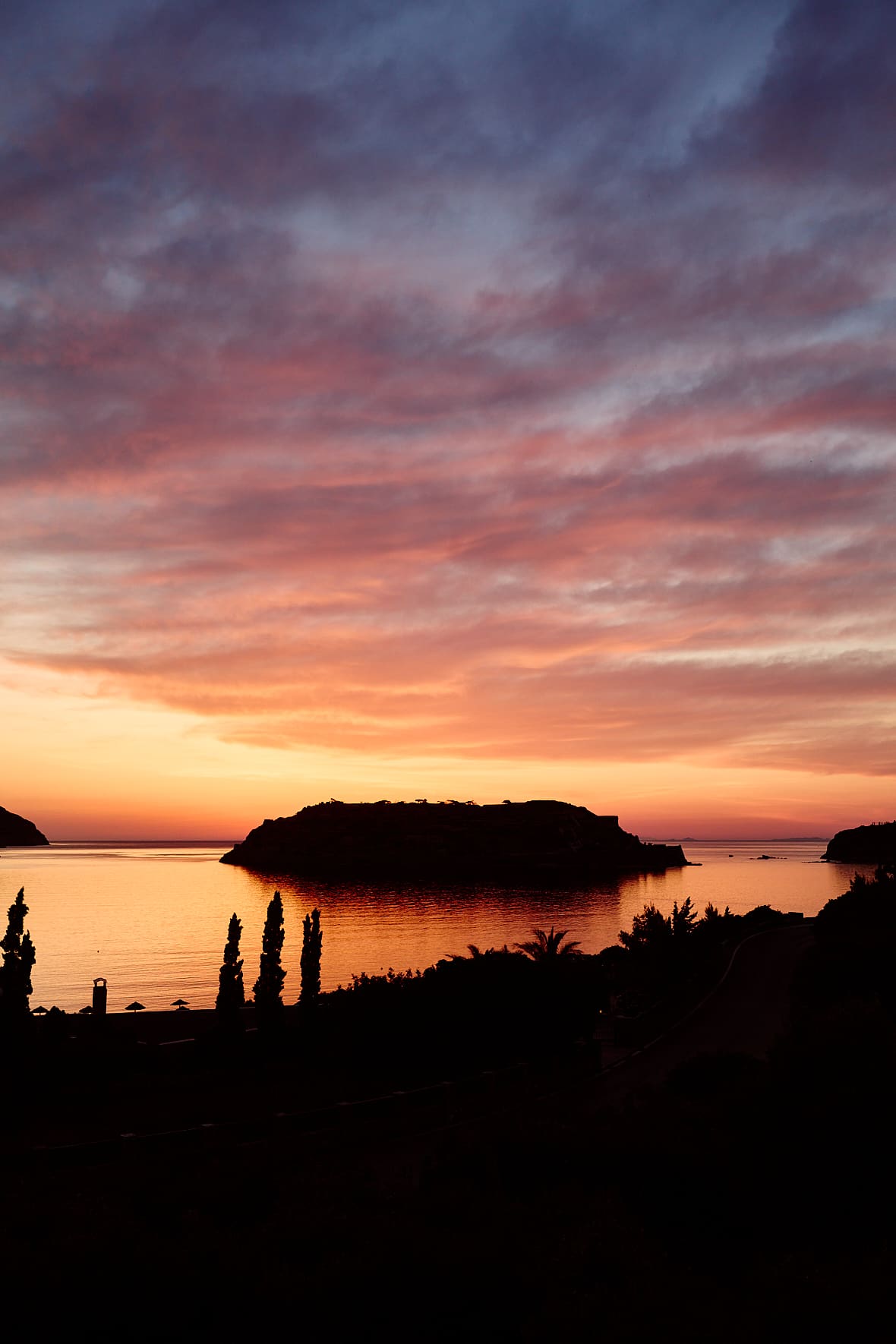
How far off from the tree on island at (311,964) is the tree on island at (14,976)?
1153cm

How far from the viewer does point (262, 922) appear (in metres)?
128

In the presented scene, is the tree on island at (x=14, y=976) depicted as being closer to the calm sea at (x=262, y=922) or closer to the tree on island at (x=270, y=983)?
the tree on island at (x=270, y=983)

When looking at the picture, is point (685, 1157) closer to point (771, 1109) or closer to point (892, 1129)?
point (771, 1109)

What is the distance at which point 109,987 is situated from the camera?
75750mm

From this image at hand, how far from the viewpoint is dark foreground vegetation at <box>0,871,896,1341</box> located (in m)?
8.91

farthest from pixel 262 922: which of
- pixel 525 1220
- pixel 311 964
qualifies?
pixel 525 1220

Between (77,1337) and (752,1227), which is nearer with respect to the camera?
(77,1337)

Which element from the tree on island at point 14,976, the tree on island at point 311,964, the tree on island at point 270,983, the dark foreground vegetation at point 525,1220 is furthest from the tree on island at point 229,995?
the dark foreground vegetation at point 525,1220

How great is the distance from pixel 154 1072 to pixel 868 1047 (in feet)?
86.4

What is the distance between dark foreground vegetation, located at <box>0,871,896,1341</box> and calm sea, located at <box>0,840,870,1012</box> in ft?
186

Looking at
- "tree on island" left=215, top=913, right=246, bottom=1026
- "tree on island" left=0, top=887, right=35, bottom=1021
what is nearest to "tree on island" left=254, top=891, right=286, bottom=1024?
"tree on island" left=215, top=913, right=246, bottom=1026

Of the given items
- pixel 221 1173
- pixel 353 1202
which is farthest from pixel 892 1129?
pixel 221 1173

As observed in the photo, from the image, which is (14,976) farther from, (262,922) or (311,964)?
(262,922)

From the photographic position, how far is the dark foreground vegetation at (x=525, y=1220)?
8914 millimetres
